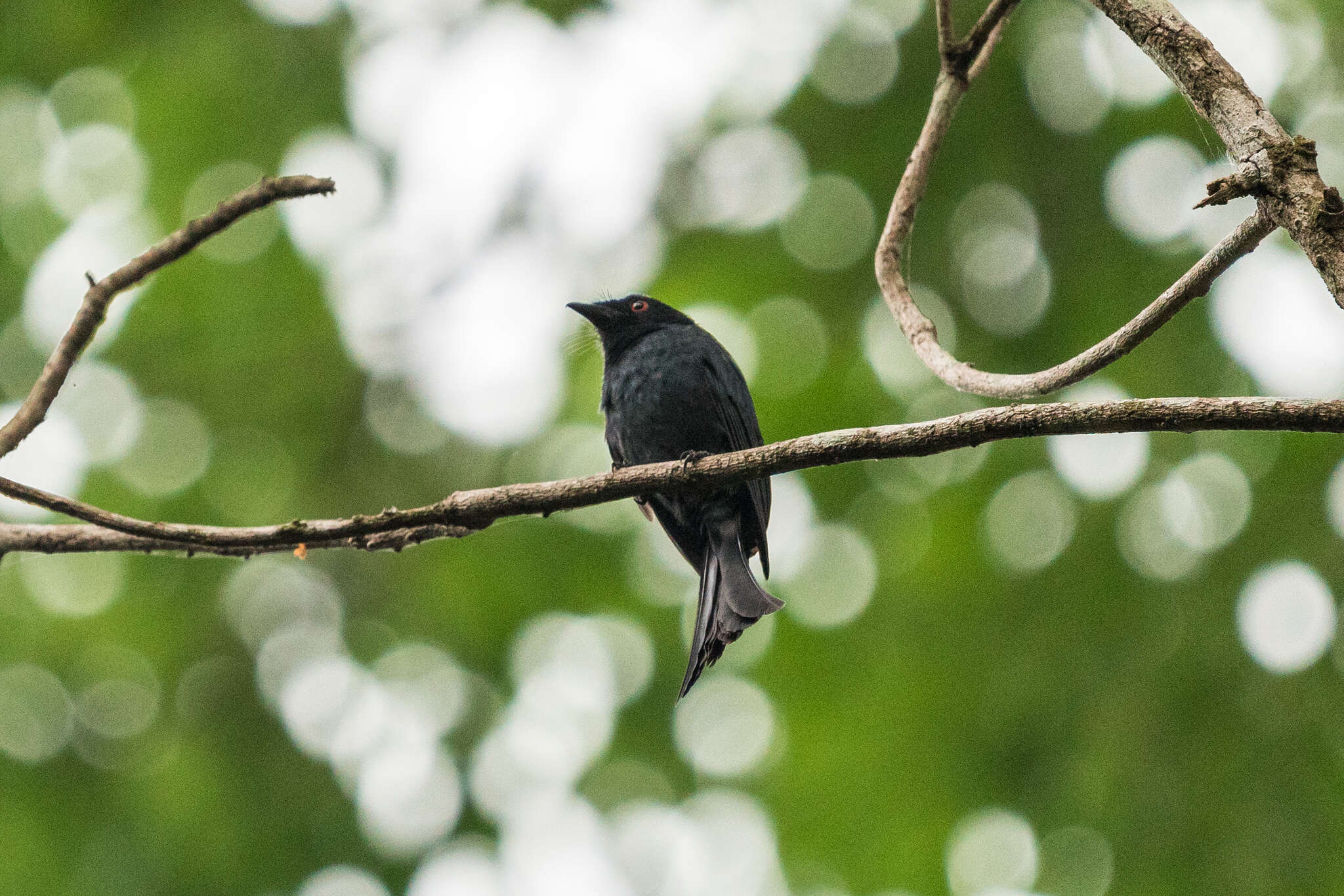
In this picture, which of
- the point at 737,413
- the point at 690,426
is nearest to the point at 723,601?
the point at 690,426

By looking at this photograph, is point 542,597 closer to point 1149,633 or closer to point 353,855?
point 353,855

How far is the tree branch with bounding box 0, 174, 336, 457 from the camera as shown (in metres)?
2.32

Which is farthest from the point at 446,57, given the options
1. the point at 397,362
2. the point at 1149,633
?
the point at 1149,633

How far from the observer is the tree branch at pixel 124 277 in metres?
2.32

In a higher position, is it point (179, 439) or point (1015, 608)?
point (179, 439)

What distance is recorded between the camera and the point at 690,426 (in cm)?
464

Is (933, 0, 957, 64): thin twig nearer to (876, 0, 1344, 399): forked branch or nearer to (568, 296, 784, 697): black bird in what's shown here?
(876, 0, 1344, 399): forked branch

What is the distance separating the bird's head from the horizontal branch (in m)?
2.49

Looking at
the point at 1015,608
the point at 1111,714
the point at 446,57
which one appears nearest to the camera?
the point at 1111,714

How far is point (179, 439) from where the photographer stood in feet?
22.7

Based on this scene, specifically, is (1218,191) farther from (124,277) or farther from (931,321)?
(124,277)

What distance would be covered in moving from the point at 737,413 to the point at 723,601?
1.17 metres

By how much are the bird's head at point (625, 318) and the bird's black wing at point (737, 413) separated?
459 mm

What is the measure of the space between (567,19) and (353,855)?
541cm
